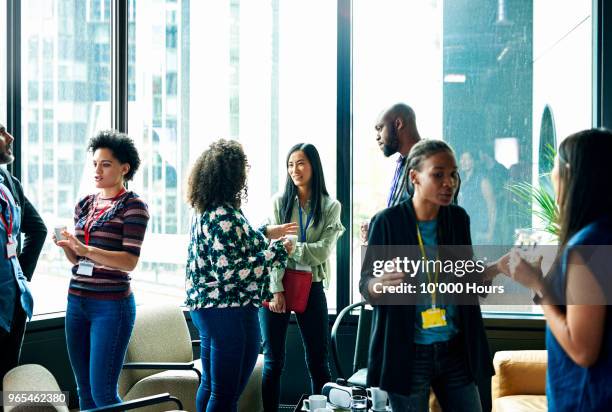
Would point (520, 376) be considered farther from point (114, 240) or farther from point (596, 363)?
point (114, 240)

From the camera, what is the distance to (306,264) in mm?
3303

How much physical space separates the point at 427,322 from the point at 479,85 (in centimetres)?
252

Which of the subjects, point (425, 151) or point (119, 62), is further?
point (119, 62)

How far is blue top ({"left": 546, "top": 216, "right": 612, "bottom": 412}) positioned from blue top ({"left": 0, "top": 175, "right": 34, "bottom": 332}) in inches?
84.3

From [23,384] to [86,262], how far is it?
0.69 m

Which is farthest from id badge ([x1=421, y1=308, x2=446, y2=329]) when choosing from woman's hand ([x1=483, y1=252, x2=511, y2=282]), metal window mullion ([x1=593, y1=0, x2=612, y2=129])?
metal window mullion ([x1=593, y1=0, x2=612, y2=129])

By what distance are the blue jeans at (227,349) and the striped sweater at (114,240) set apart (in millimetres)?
385

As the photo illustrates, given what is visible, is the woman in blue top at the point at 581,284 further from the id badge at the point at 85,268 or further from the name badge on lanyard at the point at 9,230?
the name badge on lanyard at the point at 9,230

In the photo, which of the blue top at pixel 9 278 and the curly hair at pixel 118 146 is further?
the curly hair at pixel 118 146

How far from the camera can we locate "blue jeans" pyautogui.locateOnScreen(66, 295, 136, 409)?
2.53m

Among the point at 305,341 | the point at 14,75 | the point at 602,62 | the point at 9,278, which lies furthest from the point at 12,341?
the point at 602,62

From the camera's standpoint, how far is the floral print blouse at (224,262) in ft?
8.38

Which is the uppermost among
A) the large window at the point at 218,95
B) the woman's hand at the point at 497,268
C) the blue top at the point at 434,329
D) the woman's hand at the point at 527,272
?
the large window at the point at 218,95

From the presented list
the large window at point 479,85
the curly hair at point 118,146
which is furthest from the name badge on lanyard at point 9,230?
the large window at point 479,85
